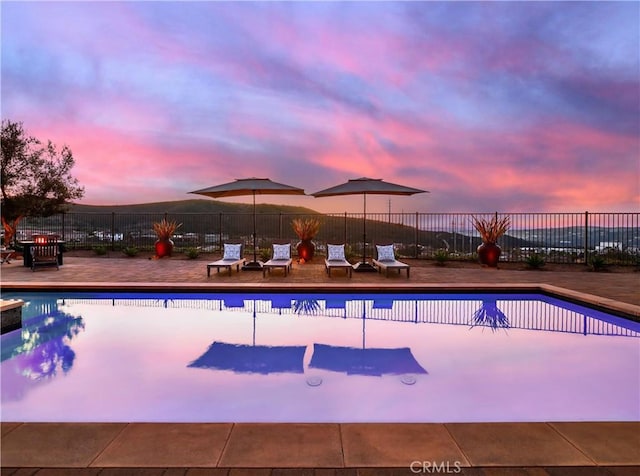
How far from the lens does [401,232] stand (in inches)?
551

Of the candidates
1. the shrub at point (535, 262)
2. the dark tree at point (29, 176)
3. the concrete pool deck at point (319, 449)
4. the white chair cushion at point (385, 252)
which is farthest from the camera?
the dark tree at point (29, 176)

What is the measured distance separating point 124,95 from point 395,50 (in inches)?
345

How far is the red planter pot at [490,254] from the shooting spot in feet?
38.0

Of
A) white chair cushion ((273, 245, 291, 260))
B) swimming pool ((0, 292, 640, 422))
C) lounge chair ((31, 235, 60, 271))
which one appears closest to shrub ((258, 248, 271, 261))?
white chair cushion ((273, 245, 291, 260))

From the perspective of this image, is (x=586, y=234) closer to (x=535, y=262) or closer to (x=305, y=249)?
(x=535, y=262)

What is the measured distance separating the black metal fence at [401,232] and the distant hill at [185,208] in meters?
0.68

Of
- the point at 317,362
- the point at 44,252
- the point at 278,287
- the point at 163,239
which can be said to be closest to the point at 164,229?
the point at 163,239

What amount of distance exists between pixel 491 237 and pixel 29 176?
17154 millimetres

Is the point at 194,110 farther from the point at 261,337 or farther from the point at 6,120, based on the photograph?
the point at 261,337

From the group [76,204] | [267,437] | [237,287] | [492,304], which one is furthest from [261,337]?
[76,204]

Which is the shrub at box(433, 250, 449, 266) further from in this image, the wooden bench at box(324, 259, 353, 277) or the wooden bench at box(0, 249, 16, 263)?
the wooden bench at box(0, 249, 16, 263)

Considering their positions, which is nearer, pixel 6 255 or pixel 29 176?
pixel 6 255

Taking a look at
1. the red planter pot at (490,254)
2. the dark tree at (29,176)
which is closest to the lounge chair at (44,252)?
the dark tree at (29,176)

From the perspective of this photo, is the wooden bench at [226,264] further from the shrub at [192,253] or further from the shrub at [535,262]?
the shrub at [535,262]
